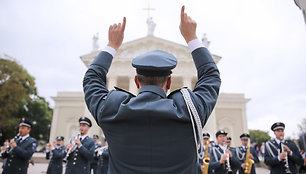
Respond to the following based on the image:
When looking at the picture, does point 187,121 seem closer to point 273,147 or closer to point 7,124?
point 273,147

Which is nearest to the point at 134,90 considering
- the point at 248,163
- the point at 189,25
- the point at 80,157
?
the point at 248,163

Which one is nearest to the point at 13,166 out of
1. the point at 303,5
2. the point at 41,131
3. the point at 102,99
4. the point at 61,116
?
the point at 102,99

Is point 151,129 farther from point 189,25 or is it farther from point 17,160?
point 17,160

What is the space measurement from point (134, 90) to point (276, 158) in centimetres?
2233

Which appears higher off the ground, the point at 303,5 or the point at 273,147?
the point at 303,5

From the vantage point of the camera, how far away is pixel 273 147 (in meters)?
6.48

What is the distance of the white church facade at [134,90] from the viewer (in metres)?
29.9

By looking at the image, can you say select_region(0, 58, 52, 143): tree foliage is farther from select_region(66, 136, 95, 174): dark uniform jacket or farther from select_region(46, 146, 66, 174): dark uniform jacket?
select_region(66, 136, 95, 174): dark uniform jacket

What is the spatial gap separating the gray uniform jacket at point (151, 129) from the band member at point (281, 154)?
5733mm

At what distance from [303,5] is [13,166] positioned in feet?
23.5

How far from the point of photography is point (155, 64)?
1437 millimetres

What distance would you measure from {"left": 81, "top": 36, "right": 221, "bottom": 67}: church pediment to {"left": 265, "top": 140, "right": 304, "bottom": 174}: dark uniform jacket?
24734mm

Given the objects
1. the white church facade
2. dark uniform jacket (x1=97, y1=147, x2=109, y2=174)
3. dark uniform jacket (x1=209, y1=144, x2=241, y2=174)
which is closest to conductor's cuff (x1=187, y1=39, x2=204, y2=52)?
dark uniform jacket (x1=209, y1=144, x2=241, y2=174)

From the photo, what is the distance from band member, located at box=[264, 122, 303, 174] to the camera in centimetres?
588
